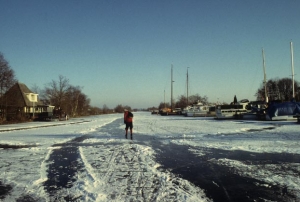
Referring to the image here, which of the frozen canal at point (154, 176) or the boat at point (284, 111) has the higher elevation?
the boat at point (284, 111)

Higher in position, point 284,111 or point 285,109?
point 285,109

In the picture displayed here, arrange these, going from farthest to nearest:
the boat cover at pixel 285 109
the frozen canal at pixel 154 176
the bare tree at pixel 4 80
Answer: the bare tree at pixel 4 80
the boat cover at pixel 285 109
the frozen canal at pixel 154 176

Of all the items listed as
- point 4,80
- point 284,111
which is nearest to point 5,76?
point 4,80

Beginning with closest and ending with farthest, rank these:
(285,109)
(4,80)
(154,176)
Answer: (154,176), (285,109), (4,80)

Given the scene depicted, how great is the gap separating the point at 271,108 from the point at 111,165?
1115 inches

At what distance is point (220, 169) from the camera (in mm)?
7328

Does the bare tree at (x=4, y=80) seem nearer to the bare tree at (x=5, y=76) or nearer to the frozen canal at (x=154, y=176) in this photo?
the bare tree at (x=5, y=76)

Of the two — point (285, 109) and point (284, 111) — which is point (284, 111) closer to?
point (284, 111)

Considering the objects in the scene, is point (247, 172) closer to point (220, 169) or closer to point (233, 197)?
point (220, 169)

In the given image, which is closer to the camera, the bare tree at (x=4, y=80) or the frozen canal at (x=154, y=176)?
the frozen canal at (x=154, y=176)

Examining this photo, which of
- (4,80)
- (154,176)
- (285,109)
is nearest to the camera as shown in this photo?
(154,176)

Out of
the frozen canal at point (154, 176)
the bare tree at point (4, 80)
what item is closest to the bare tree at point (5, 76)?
the bare tree at point (4, 80)

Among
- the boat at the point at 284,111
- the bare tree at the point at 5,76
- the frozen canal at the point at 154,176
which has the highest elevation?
the bare tree at the point at 5,76

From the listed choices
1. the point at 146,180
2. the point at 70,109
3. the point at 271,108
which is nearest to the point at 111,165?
the point at 146,180
